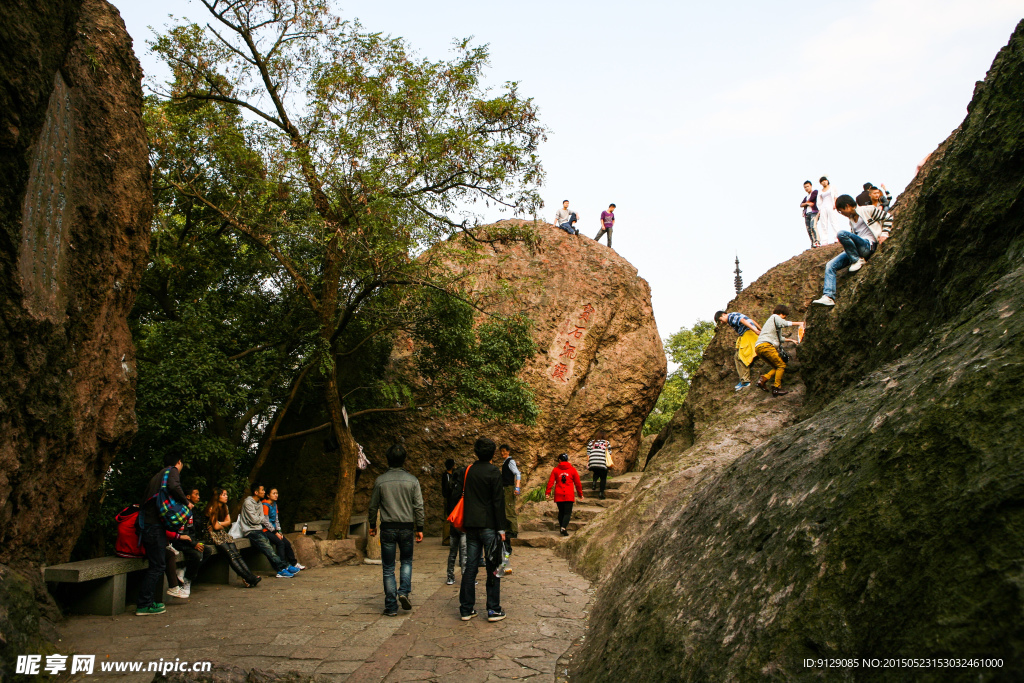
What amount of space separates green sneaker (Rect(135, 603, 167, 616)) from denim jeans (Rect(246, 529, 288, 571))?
258 cm

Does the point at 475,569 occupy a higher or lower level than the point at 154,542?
lower

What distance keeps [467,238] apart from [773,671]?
1023cm

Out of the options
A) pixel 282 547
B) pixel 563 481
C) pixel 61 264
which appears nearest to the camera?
pixel 61 264

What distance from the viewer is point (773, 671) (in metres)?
2.36

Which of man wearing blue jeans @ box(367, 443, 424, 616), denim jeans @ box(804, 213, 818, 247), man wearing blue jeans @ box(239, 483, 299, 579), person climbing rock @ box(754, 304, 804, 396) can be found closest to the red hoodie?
person climbing rock @ box(754, 304, 804, 396)

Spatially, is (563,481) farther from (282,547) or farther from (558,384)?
(282,547)

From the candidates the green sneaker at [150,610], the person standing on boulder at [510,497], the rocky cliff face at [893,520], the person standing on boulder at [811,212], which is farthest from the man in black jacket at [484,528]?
the person standing on boulder at [811,212]

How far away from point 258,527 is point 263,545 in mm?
266

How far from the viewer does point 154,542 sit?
681 centimetres

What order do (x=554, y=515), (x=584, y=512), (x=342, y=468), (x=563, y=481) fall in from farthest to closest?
1. (x=554, y=515)
2. (x=584, y=512)
3. (x=563, y=481)
4. (x=342, y=468)

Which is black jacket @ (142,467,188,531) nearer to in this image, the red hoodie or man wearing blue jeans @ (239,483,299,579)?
man wearing blue jeans @ (239,483,299,579)

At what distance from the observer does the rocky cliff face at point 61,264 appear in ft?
15.7

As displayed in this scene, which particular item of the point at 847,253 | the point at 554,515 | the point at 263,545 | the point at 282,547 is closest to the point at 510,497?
the point at 554,515

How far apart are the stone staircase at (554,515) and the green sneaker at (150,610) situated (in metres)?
6.61
